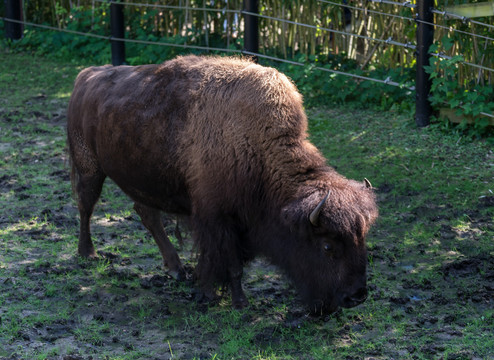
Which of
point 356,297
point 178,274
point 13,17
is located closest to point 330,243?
point 356,297

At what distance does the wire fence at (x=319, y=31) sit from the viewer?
7.80 metres

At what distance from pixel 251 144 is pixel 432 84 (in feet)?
12.3

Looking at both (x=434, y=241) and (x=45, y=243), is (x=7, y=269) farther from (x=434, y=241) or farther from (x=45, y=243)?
(x=434, y=241)

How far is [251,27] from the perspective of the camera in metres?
9.42

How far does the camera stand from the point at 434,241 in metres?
5.95

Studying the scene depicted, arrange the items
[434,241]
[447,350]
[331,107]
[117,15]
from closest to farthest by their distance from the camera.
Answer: [447,350], [434,241], [331,107], [117,15]

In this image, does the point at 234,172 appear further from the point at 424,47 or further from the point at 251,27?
the point at 251,27

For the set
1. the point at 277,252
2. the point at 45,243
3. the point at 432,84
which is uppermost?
the point at 432,84

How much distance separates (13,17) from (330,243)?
9.91m

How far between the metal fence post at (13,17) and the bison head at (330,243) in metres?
9.58

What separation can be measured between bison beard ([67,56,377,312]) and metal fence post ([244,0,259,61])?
3.87m

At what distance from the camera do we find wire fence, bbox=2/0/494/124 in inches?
307

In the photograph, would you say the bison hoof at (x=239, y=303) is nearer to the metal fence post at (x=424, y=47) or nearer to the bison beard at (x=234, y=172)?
the bison beard at (x=234, y=172)

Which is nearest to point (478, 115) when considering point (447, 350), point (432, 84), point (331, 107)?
point (432, 84)
